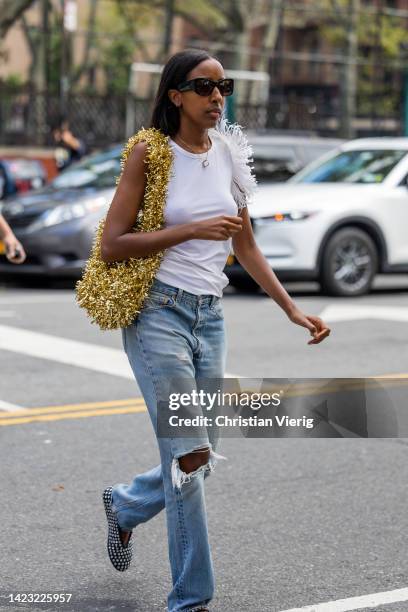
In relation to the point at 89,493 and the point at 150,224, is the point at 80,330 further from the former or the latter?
the point at 150,224

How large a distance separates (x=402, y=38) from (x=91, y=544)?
37594 mm

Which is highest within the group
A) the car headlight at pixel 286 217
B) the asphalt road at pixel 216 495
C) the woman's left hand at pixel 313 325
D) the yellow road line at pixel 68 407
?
the woman's left hand at pixel 313 325

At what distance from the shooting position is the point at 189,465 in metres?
3.84

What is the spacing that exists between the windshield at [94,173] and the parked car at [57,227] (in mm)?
394

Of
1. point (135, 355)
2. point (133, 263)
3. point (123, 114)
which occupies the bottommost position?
point (123, 114)

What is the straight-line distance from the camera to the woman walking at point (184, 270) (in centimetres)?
385

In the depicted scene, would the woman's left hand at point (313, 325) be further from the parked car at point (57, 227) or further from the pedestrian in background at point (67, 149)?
the pedestrian in background at point (67, 149)

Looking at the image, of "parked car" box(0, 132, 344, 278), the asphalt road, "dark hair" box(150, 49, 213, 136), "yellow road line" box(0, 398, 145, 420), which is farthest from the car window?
"dark hair" box(150, 49, 213, 136)

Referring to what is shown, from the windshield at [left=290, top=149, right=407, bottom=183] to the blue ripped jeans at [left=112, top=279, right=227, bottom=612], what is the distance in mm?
10346

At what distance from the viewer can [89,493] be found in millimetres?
5727

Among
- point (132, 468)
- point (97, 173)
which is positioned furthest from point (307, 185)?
point (132, 468)

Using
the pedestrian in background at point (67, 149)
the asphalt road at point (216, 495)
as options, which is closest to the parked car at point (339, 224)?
the asphalt road at point (216, 495)

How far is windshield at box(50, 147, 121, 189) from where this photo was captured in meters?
15.3

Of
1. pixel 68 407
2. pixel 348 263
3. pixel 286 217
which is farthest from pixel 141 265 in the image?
pixel 348 263
